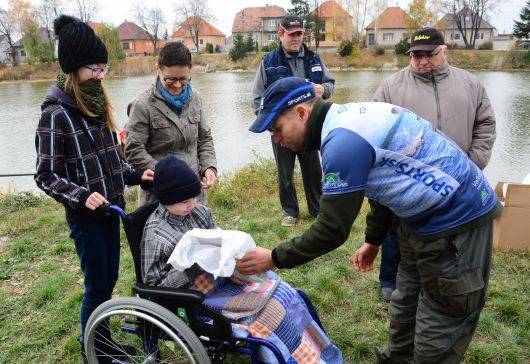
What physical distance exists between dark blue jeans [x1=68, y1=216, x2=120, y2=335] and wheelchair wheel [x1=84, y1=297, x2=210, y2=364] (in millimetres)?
153

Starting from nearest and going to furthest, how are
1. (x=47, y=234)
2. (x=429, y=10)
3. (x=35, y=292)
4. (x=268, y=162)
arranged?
1. (x=35, y=292)
2. (x=47, y=234)
3. (x=268, y=162)
4. (x=429, y=10)

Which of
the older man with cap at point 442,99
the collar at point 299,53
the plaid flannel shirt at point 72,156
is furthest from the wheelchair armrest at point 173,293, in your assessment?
the collar at point 299,53

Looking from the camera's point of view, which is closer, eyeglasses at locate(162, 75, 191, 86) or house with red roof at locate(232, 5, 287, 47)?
eyeglasses at locate(162, 75, 191, 86)

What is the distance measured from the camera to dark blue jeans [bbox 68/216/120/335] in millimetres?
2217

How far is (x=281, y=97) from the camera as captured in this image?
161 centimetres

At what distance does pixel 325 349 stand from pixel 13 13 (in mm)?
54714

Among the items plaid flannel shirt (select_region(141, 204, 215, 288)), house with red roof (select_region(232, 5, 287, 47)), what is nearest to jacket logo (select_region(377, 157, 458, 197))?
plaid flannel shirt (select_region(141, 204, 215, 288))

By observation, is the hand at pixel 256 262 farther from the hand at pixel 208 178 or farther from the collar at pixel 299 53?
the collar at pixel 299 53

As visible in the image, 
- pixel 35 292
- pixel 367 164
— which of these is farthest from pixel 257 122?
pixel 35 292

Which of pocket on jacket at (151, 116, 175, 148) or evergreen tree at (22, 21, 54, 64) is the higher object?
evergreen tree at (22, 21, 54, 64)

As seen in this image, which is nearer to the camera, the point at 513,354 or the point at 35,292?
the point at 513,354

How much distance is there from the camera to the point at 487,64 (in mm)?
29062

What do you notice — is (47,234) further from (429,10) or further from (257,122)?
(429,10)

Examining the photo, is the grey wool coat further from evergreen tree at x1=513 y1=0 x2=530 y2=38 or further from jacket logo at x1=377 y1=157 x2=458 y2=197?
evergreen tree at x1=513 y1=0 x2=530 y2=38
